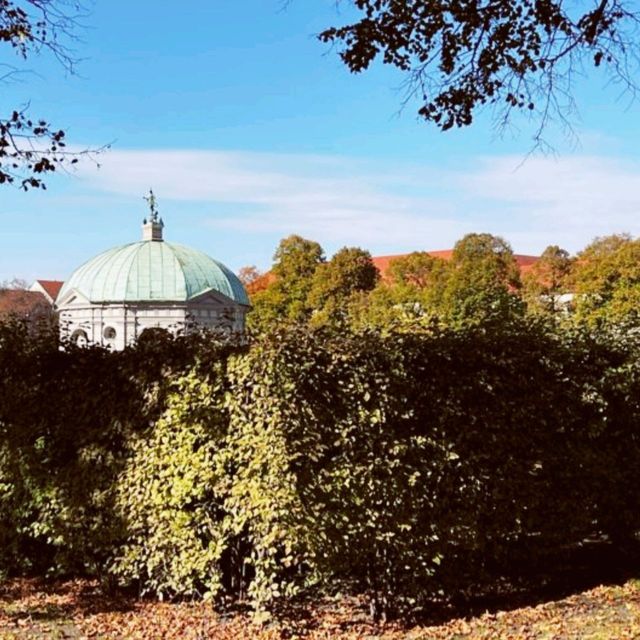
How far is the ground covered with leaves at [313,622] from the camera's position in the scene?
7.56m

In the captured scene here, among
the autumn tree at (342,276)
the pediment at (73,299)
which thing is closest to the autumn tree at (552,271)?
the autumn tree at (342,276)

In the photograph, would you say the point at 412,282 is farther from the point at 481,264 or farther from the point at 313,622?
the point at 313,622

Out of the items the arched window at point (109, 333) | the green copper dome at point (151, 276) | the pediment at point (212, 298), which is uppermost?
the green copper dome at point (151, 276)

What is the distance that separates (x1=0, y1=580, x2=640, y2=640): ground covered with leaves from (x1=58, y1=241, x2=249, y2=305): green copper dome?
44.3 meters

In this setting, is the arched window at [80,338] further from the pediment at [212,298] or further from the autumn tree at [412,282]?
the pediment at [212,298]

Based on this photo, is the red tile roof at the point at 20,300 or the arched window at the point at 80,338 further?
the red tile roof at the point at 20,300

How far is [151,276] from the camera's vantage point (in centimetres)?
5334

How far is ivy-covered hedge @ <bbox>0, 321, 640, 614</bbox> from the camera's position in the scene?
760 cm

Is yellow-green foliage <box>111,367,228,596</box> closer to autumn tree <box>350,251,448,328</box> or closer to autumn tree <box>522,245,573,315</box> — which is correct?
autumn tree <box>350,251,448,328</box>

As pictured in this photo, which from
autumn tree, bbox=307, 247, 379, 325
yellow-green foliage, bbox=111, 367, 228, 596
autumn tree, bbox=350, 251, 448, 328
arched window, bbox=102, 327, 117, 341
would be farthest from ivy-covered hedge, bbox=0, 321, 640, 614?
autumn tree, bbox=307, 247, 379, 325

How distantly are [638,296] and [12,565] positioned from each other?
3728 cm

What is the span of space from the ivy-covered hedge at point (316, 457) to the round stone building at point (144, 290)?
4115 cm

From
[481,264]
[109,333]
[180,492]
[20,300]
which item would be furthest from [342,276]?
[180,492]

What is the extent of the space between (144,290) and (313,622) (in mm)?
46435
